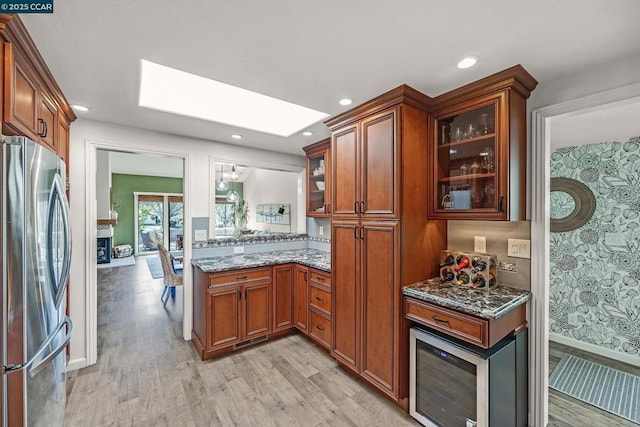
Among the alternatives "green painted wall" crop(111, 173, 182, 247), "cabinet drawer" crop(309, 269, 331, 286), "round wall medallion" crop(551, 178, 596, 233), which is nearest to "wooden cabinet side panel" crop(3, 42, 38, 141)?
"cabinet drawer" crop(309, 269, 331, 286)

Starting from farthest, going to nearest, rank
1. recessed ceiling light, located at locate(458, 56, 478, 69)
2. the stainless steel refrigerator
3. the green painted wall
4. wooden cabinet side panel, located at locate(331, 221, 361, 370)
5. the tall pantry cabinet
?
the green painted wall → wooden cabinet side panel, located at locate(331, 221, 361, 370) → the tall pantry cabinet → recessed ceiling light, located at locate(458, 56, 478, 69) → the stainless steel refrigerator

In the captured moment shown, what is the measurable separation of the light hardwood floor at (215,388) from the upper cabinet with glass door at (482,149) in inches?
62.9

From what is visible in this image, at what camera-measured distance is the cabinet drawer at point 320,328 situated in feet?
9.09

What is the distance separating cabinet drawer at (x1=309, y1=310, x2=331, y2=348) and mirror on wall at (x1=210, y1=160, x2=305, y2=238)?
1555 mm

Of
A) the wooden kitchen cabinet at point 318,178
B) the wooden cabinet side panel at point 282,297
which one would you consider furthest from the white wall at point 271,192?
the wooden cabinet side panel at point 282,297

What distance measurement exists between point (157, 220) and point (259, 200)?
3.87m

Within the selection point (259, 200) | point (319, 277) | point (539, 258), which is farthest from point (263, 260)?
point (259, 200)

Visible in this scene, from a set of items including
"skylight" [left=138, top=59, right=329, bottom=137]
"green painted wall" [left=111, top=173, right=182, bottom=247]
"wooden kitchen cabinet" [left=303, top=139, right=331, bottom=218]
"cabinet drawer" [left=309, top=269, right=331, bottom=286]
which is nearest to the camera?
"skylight" [left=138, top=59, right=329, bottom=137]

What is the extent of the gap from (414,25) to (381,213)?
120 cm

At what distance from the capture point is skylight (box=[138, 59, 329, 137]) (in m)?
2.21

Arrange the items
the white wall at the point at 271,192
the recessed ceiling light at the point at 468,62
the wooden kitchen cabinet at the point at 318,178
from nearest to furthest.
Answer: the recessed ceiling light at the point at 468,62 < the wooden kitchen cabinet at the point at 318,178 < the white wall at the point at 271,192

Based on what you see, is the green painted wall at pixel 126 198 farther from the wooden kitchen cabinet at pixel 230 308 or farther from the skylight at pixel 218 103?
the skylight at pixel 218 103

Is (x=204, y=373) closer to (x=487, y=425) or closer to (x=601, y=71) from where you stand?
(x=487, y=425)

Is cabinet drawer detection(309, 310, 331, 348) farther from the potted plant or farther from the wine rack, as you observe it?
the potted plant
